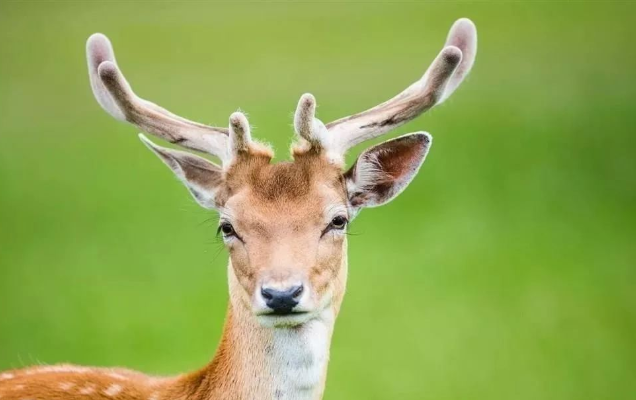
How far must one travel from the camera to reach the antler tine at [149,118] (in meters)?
5.95

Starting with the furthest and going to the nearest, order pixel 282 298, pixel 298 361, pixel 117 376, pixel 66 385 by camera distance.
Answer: pixel 117 376, pixel 66 385, pixel 298 361, pixel 282 298

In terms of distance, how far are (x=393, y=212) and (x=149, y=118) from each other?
33.0 feet

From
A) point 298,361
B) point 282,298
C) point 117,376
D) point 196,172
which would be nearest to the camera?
point 282,298

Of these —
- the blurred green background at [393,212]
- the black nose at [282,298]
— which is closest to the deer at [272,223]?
the black nose at [282,298]

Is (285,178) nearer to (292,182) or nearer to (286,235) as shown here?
(292,182)


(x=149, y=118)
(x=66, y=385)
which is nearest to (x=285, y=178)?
(x=149, y=118)

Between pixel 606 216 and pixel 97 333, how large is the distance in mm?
6428

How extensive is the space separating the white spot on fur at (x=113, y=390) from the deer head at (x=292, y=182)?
27.6 inches

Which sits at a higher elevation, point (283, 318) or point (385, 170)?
point (385, 170)

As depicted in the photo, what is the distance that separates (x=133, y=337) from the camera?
13125 mm

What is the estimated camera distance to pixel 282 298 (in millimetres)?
5285

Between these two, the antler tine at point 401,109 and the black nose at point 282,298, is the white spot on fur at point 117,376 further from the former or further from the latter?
the antler tine at point 401,109

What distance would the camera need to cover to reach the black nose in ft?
17.3

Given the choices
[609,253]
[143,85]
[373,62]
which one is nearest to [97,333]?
[609,253]
